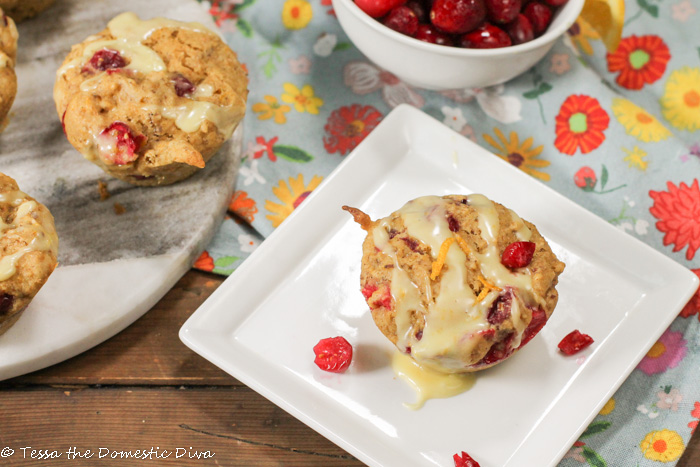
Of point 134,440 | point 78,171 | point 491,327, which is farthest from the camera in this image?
point 78,171

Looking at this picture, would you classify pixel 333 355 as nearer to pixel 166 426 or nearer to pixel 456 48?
pixel 166 426

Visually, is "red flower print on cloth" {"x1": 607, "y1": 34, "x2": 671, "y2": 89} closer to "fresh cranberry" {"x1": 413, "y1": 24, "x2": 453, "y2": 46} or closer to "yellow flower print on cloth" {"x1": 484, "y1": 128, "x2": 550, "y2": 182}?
"yellow flower print on cloth" {"x1": 484, "y1": 128, "x2": 550, "y2": 182}

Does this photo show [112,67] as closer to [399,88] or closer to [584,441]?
[399,88]

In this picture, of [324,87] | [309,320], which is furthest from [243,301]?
[324,87]

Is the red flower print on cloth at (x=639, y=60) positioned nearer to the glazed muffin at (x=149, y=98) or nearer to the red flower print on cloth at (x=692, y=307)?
the red flower print on cloth at (x=692, y=307)

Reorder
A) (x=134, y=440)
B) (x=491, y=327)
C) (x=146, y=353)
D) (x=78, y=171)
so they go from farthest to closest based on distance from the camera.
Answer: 1. (x=78, y=171)
2. (x=146, y=353)
3. (x=134, y=440)
4. (x=491, y=327)

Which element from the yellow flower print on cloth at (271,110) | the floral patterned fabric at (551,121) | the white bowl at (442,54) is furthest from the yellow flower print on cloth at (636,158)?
the yellow flower print on cloth at (271,110)

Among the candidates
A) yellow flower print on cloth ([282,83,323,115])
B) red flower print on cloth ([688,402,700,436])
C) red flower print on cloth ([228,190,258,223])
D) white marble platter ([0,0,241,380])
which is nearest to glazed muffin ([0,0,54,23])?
white marble platter ([0,0,241,380])

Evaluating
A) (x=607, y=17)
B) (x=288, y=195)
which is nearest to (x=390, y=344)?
(x=288, y=195)
